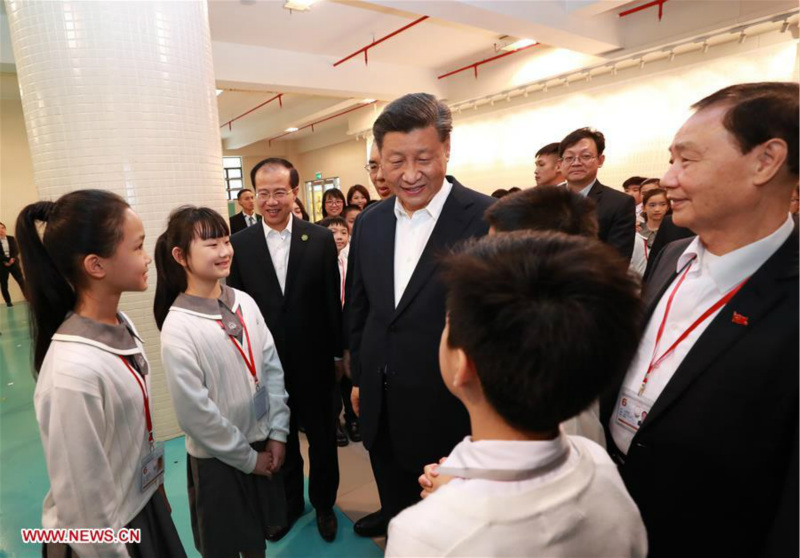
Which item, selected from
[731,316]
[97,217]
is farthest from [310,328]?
[731,316]

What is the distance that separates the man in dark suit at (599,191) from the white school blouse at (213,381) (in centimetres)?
223

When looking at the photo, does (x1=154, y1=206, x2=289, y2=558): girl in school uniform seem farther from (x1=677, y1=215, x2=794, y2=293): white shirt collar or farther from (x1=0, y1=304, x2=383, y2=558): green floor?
(x1=677, y1=215, x2=794, y2=293): white shirt collar

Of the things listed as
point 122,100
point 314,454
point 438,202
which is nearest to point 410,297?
point 438,202

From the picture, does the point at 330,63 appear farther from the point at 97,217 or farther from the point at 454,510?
the point at 454,510

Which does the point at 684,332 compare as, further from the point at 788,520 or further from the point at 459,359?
the point at 459,359

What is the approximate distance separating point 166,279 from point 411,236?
995 mm

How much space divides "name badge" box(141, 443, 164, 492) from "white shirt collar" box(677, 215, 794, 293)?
1.66m

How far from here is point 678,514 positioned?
103 centimetres

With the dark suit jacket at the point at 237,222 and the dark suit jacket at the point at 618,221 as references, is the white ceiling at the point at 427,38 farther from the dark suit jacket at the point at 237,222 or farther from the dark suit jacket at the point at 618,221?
the dark suit jacket at the point at 618,221

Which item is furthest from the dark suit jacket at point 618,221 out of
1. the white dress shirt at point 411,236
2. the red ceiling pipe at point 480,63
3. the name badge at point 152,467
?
the red ceiling pipe at point 480,63

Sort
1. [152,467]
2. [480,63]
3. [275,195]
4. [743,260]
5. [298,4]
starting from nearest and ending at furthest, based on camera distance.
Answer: [743,260], [152,467], [275,195], [298,4], [480,63]

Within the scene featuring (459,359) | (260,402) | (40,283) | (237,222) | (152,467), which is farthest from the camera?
(237,222)

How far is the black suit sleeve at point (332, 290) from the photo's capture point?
2.33m

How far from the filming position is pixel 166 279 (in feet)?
5.65
